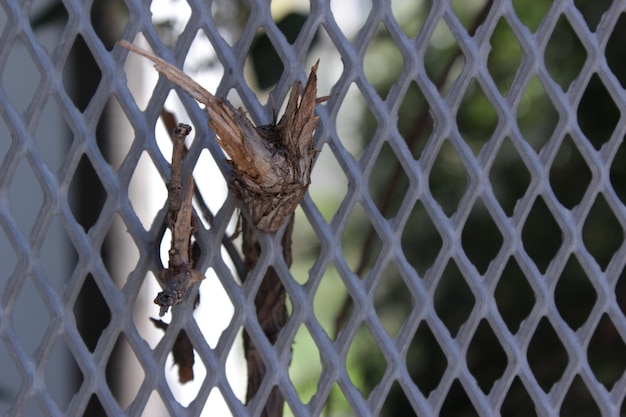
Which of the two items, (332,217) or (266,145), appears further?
(332,217)

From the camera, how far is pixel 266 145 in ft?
2.20

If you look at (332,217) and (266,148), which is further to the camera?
(332,217)

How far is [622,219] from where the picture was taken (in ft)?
2.53

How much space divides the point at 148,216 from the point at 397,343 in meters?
0.79

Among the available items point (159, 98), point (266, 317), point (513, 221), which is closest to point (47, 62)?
point (159, 98)

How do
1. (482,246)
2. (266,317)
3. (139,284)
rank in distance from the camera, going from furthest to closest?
(482,246) < (266,317) < (139,284)

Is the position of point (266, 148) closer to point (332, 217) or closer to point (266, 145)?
point (266, 145)

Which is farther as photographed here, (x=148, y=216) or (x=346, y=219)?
(x=148, y=216)

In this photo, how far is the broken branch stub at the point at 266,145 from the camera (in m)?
0.65

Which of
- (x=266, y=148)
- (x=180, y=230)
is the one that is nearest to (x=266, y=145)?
(x=266, y=148)

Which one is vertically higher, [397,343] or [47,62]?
[47,62]

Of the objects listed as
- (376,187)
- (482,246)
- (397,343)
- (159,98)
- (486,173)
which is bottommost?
(397,343)

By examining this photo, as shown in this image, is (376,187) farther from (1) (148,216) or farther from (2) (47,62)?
(2) (47,62)

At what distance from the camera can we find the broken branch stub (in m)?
0.65
